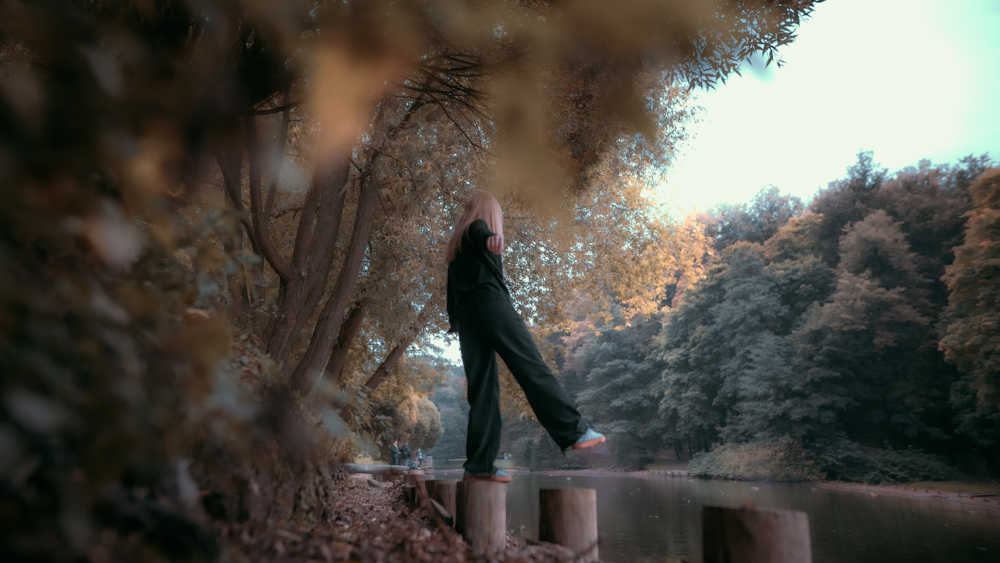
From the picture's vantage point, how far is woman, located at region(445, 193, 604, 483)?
3127 millimetres

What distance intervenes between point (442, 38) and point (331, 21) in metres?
0.65

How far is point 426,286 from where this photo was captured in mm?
9016

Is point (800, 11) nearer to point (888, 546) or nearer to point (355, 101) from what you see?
point (355, 101)

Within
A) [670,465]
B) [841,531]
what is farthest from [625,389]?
[841,531]

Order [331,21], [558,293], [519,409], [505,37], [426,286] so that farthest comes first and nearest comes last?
[519,409] < [558,293] < [426,286] < [505,37] < [331,21]

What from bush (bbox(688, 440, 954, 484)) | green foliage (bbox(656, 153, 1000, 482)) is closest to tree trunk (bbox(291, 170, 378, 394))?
green foliage (bbox(656, 153, 1000, 482))

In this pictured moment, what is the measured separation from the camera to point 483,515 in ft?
9.24

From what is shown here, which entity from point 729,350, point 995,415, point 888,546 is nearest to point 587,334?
point 729,350

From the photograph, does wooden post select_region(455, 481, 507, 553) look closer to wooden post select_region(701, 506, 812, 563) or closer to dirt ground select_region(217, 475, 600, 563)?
dirt ground select_region(217, 475, 600, 563)

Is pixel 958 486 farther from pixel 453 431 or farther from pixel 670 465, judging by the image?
pixel 453 431

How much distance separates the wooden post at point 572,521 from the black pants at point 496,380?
0.46 meters

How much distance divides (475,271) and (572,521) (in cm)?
159

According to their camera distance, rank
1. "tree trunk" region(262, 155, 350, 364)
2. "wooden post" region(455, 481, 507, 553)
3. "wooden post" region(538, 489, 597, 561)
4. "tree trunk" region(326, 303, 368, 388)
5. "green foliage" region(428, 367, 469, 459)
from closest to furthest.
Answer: "wooden post" region(538, 489, 597, 561) → "wooden post" region(455, 481, 507, 553) → "tree trunk" region(262, 155, 350, 364) → "tree trunk" region(326, 303, 368, 388) → "green foliage" region(428, 367, 469, 459)

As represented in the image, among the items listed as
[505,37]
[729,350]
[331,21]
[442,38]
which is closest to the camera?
[331,21]
